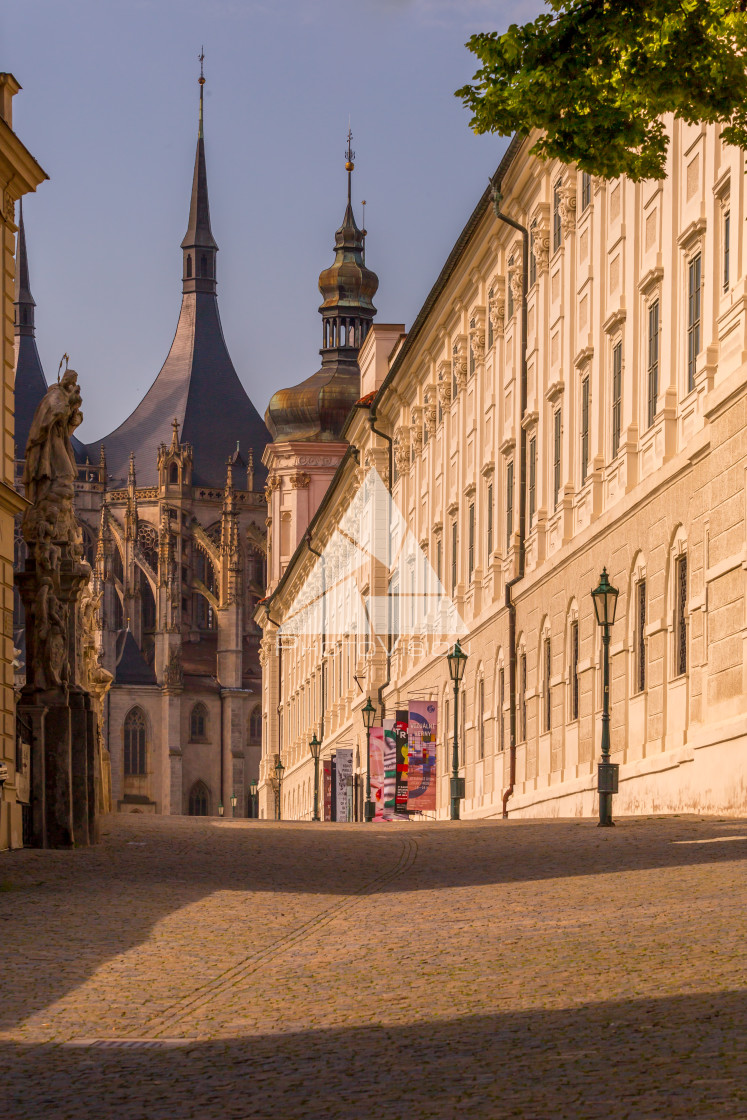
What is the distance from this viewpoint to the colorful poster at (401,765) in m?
45.2

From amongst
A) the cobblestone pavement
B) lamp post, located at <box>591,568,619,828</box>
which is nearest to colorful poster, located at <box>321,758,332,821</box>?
lamp post, located at <box>591,568,619,828</box>

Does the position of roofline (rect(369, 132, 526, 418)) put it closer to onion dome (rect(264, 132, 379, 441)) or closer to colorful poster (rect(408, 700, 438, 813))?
colorful poster (rect(408, 700, 438, 813))

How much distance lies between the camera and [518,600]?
131 ft

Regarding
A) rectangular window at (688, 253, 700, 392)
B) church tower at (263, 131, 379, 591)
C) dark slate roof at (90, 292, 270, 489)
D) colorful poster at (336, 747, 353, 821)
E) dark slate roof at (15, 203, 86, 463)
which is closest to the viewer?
rectangular window at (688, 253, 700, 392)

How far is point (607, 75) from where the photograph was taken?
1375 cm

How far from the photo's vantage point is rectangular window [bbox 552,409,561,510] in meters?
36.8

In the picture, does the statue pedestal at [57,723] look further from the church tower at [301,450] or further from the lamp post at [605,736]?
the church tower at [301,450]

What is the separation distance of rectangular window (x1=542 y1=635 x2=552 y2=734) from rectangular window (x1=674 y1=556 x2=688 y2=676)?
9451 mm

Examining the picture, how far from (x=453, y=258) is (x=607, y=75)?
3407 cm

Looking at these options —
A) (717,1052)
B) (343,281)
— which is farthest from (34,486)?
(343,281)

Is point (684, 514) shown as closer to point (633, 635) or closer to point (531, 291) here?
point (633, 635)

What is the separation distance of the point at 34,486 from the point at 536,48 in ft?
36.3

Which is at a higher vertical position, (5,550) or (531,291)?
(531,291)

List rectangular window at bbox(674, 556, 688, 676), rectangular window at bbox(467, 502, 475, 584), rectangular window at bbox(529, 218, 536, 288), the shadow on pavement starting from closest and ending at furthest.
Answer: the shadow on pavement
rectangular window at bbox(674, 556, 688, 676)
rectangular window at bbox(529, 218, 536, 288)
rectangular window at bbox(467, 502, 475, 584)
